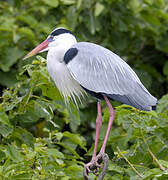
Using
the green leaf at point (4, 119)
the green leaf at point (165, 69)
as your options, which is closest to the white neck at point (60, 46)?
the green leaf at point (4, 119)

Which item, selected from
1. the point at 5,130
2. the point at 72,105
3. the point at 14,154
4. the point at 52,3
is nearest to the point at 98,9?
the point at 52,3

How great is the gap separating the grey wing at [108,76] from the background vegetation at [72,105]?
158mm

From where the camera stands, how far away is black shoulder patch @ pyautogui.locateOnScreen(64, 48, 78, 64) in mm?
3109

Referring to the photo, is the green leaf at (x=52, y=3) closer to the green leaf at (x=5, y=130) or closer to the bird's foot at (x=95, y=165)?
the green leaf at (x=5, y=130)

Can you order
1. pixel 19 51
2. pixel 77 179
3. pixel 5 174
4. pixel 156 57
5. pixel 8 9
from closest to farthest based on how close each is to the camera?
pixel 5 174
pixel 77 179
pixel 19 51
pixel 8 9
pixel 156 57

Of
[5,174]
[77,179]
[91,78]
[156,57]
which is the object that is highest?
[91,78]

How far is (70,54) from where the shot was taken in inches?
123

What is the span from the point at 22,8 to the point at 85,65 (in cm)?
277

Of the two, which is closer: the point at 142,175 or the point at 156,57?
the point at 142,175

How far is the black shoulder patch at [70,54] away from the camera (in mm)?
3109

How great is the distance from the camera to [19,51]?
507cm

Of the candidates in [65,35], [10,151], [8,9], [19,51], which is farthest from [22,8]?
[10,151]

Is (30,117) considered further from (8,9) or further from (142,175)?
(8,9)

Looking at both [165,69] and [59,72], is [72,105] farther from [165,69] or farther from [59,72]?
[165,69]
